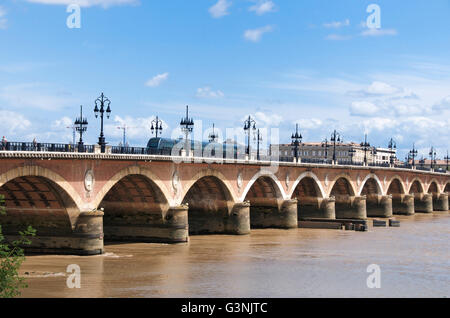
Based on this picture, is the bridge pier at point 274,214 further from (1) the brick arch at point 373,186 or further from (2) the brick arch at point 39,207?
(2) the brick arch at point 39,207

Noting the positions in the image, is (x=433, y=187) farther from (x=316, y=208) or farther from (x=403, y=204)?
(x=316, y=208)

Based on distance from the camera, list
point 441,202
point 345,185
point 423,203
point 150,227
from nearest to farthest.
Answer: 1. point 150,227
2. point 345,185
3. point 423,203
4. point 441,202

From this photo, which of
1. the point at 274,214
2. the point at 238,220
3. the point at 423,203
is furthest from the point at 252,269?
the point at 423,203

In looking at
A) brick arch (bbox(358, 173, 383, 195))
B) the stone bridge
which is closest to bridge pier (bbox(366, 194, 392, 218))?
brick arch (bbox(358, 173, 383, 195))

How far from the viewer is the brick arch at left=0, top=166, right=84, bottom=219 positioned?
36.6 meters

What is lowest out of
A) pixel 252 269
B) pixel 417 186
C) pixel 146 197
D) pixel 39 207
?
pixel 252 269

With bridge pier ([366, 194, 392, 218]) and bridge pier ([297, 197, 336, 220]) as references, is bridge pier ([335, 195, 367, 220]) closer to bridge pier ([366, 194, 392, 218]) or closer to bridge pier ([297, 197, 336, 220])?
bridge pier ([297, 197, 336, 220])

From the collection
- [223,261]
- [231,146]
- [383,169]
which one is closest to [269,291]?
[223,261]

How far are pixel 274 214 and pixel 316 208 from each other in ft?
29.7

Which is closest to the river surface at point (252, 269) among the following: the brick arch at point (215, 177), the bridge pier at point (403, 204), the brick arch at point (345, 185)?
the brick arch at point (215, 177)

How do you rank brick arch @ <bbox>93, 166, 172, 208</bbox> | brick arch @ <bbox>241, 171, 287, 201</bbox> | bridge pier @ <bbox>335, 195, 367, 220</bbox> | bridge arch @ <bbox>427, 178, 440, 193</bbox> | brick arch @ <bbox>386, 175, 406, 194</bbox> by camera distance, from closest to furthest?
brick arch @ <bbox>93, 166, 172, 208</bbox> < brick arch @ <bbox>241, 171, 287, 201</bbox> < bridge pier @ <bbox>335, 195, 367, 220</bbox> < brick arch @ <bbox>386, 175, 406, 194</bbox> < bridge arch @ <bbox>427, 178, 440, 193</bbox>

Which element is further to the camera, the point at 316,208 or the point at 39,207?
the point at 316,208

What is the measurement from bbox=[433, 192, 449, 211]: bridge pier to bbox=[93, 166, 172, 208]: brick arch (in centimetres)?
7197

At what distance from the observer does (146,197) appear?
5012cm
